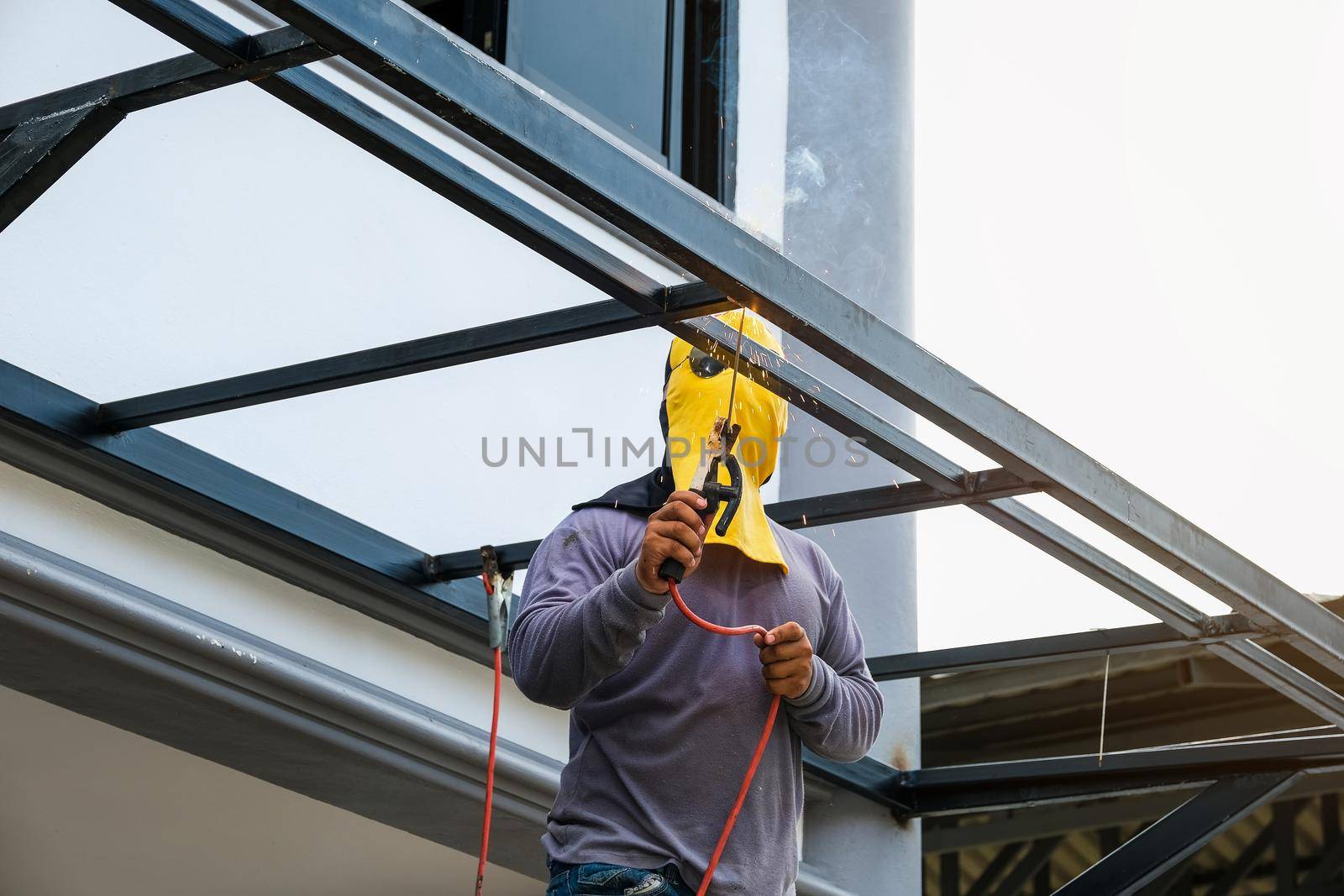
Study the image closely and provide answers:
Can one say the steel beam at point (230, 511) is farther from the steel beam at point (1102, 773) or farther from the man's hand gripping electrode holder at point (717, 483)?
the steel beam at point (1102, 773)

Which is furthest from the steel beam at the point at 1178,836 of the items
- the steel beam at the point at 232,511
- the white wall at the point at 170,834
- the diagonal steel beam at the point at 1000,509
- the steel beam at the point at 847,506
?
the steel beam at the point at 232,511

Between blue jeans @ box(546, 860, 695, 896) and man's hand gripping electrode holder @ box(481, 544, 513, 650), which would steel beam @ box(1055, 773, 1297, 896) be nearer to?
man's hand gripping electrode holder @ box(481, 544, 513, 650)

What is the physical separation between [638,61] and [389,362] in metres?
2.57

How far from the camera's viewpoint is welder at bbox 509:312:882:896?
1994mm

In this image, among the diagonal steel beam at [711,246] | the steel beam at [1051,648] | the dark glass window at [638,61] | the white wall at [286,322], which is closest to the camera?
the diagonal steel beam at [711,246]

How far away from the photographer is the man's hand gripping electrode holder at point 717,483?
193 centimetres

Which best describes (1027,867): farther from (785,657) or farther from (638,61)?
(785,657)

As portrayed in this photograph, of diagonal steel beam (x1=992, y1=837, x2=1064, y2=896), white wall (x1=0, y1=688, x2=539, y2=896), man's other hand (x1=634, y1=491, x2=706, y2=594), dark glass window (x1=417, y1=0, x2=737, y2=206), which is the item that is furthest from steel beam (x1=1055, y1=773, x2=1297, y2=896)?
diagonal steel beam (x1=992, y1=837, x2=1064, y2=896)

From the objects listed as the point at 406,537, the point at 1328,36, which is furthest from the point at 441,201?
the point at 1328,36

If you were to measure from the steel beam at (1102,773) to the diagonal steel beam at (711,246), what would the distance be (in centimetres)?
150

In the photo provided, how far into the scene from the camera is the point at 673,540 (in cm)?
192

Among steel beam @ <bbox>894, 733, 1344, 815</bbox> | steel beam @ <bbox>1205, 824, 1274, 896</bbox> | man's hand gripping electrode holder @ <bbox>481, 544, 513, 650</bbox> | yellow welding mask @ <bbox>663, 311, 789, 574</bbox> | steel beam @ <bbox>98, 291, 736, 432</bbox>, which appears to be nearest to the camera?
yellow welding mask @ <bbox>663, 311, 789, 574</bbox>

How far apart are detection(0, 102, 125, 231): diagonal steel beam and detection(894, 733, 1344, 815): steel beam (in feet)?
9.93

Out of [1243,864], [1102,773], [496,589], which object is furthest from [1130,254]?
[1243,864]
